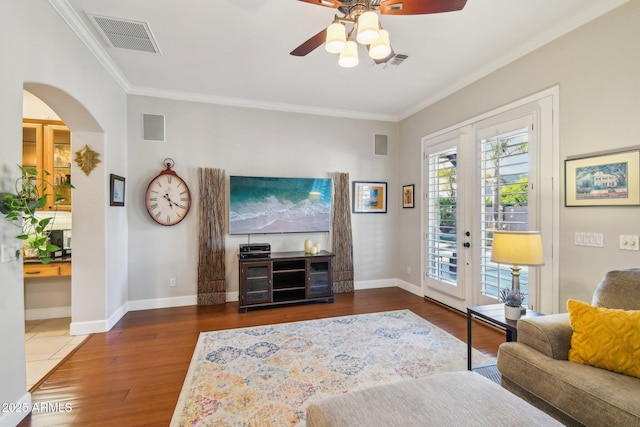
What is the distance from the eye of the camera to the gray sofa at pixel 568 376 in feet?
4.47

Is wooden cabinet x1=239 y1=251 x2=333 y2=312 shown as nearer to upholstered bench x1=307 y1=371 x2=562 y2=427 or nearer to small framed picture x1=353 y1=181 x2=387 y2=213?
small framed picture x1=353 y1=181 x2=387 y2=213

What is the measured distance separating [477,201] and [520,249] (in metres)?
1.46

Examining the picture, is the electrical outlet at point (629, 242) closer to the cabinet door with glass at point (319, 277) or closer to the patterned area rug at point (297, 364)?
the patterned area rug at point (297, 364)

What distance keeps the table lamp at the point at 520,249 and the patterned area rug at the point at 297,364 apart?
1.04 metres

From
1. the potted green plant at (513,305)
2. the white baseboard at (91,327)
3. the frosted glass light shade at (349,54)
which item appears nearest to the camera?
the frosted glass light shade at (349,54)

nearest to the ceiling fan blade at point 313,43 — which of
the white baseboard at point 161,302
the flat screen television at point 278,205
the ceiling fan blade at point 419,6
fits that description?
the ceiling fan blade at point 419,6

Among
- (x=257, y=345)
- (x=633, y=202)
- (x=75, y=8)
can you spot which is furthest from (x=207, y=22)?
(x=633, y=202)

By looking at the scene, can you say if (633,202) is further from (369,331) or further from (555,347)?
(369,331)

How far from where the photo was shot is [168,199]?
163 inches

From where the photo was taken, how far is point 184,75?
3.65 m

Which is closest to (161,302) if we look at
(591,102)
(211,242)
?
(211,242)

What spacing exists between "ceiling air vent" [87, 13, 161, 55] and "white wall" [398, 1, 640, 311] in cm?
377

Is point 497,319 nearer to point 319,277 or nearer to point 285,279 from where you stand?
point 319,277

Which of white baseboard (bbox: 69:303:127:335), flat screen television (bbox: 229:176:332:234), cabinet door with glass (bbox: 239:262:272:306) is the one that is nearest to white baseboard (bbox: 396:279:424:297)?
flat screen television (bbox: 229:176:332:234)
